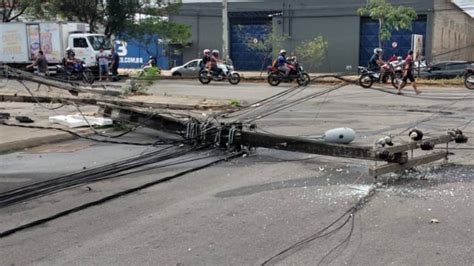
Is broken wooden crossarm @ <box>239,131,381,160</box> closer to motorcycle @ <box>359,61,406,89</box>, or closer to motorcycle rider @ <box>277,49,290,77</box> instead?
motorcycle @ <box>359,61,406,89</box>

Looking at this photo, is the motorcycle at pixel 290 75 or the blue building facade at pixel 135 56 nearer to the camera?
the motorcycle at pixel 290 75

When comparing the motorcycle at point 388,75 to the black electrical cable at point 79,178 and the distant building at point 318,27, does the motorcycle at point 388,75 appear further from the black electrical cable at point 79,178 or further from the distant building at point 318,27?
the distant building at point 318,27

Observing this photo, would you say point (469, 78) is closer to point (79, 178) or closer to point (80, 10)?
point (79, 178)

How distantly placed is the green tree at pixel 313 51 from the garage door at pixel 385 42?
2.97 metres

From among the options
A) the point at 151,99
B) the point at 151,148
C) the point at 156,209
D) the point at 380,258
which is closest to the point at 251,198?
the point at 156,209

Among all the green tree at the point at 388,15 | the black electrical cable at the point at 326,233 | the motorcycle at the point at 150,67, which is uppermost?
the green tree at the point at 388,15

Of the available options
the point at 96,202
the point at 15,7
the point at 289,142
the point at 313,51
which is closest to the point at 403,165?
the point at 289,142

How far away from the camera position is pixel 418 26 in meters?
43.4

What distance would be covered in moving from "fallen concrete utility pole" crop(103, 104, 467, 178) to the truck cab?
927 inches

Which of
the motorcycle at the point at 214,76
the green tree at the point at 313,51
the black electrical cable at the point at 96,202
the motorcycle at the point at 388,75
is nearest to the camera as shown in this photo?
the black electrical cable at the point at 96,202

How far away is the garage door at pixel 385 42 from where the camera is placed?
142 feet

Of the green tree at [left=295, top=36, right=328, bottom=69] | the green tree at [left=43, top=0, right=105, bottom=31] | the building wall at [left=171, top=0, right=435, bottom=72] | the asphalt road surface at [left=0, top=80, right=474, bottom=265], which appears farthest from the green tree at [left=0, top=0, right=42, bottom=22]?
the asphalt road surface at [left=0, top=80, right=474, bottom=265]

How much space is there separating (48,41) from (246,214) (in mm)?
32511

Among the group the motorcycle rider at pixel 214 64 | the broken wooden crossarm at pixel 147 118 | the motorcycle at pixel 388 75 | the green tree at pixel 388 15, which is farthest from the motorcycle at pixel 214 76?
the broken wooden crossarm at pixel 147 118
